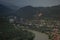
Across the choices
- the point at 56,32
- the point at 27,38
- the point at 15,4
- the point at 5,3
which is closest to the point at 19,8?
the point at 15,4

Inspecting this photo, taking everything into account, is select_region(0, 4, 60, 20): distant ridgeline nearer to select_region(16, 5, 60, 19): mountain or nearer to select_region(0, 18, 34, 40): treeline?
select_region(16, 5, 60, 19): mountain

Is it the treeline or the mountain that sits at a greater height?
the mountain

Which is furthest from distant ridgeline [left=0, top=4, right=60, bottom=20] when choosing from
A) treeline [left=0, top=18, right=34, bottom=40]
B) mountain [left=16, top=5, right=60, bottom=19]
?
treeline [left=0, top=18, right=34, bottom=40]

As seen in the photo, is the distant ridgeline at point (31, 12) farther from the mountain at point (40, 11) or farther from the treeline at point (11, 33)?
the treeline at point (11, 33)

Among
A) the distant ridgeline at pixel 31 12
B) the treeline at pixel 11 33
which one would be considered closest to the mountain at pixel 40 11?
the distant ridgeline at pixel 31 12

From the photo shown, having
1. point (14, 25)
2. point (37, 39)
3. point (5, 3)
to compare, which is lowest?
point (37, 39)

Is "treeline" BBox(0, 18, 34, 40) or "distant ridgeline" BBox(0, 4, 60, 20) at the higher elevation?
"distant ridgeline" BBox(0, 4, 60, 20)

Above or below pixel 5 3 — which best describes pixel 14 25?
below

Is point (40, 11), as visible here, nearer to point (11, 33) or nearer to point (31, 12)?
point (31, 12)

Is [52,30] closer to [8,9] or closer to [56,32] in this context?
[56,32]

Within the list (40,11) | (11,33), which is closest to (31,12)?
(40,11)

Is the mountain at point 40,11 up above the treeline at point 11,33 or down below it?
above
